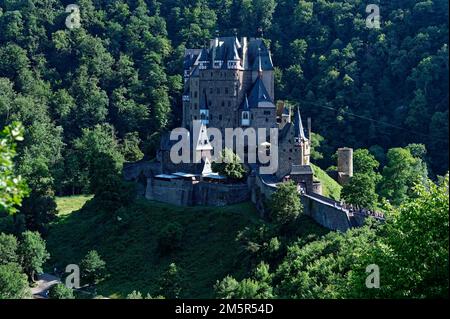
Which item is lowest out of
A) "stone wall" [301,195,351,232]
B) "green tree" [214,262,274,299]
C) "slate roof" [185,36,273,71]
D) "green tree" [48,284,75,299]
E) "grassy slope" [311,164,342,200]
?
"green tree" [48,284,75,299]

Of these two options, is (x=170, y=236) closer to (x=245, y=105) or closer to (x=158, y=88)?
(x=245, y=105)

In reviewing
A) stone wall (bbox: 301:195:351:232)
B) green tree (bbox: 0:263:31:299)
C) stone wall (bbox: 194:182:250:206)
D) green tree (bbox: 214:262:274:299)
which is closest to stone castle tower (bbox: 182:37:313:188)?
stone wall (bbox: 194:182:250:206)

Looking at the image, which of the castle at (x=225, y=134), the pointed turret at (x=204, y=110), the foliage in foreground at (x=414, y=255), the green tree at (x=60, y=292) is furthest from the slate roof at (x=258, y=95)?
the foliage in foreground at (x=414, y=255)

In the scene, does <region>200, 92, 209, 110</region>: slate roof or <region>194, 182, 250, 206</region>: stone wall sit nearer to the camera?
<region>194, 182, 250, 206</region>: stone wall

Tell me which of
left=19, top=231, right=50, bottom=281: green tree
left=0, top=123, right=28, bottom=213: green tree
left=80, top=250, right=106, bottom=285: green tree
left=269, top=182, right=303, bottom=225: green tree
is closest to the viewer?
left=0, top=123, right=28, bottom=213: green tree

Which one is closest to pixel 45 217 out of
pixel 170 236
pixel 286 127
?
pixel 170 236

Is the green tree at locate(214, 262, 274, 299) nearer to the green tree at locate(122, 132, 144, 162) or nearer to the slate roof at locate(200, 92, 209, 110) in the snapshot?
the slate roof at locate(200, 92, 209, 110)

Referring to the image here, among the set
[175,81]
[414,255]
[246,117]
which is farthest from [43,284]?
[175,81]
